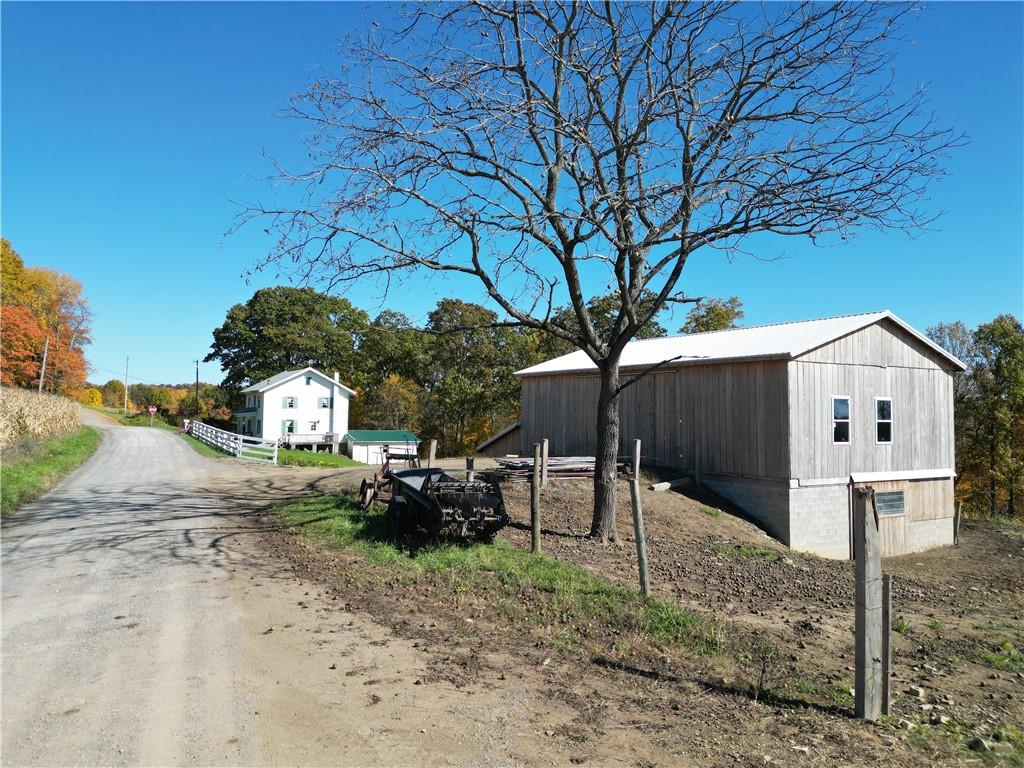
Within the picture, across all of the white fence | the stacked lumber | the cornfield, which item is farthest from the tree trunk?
the white fence

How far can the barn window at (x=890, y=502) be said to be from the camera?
20281 millimetres

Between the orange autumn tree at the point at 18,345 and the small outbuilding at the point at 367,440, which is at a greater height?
the orange autumn tree at the point at 18,345

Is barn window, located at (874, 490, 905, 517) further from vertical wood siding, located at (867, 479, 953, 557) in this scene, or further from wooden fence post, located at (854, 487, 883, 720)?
wooden fence post, located at (854, 487, 883, 720)

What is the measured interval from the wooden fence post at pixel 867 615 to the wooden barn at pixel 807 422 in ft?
42.6

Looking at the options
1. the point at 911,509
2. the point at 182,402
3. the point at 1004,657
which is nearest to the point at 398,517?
the point at 1004,657

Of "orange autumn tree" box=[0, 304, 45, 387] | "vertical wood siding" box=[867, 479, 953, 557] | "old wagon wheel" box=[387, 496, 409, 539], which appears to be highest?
"orange autumn tree" box=[0, 304, 45, 387]

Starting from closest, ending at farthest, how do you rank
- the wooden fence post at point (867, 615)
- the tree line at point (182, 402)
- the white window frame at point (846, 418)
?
the wooden fence post at point (867, 615)
the white window frame at point (846, 418)
the tree line at point (182, 402)

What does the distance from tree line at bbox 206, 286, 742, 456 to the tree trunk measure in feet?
88.6

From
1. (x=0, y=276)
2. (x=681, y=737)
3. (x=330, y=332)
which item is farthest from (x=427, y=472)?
(x=0, y=276)

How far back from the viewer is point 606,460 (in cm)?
1210

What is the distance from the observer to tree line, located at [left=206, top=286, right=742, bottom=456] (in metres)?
45.8

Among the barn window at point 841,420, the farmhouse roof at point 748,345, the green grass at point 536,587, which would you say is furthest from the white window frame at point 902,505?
the green grass at point 536,587

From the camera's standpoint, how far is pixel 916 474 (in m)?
21.1

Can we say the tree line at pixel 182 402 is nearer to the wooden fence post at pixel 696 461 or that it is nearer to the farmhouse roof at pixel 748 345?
the farmhouse roof at pixel 748 345
